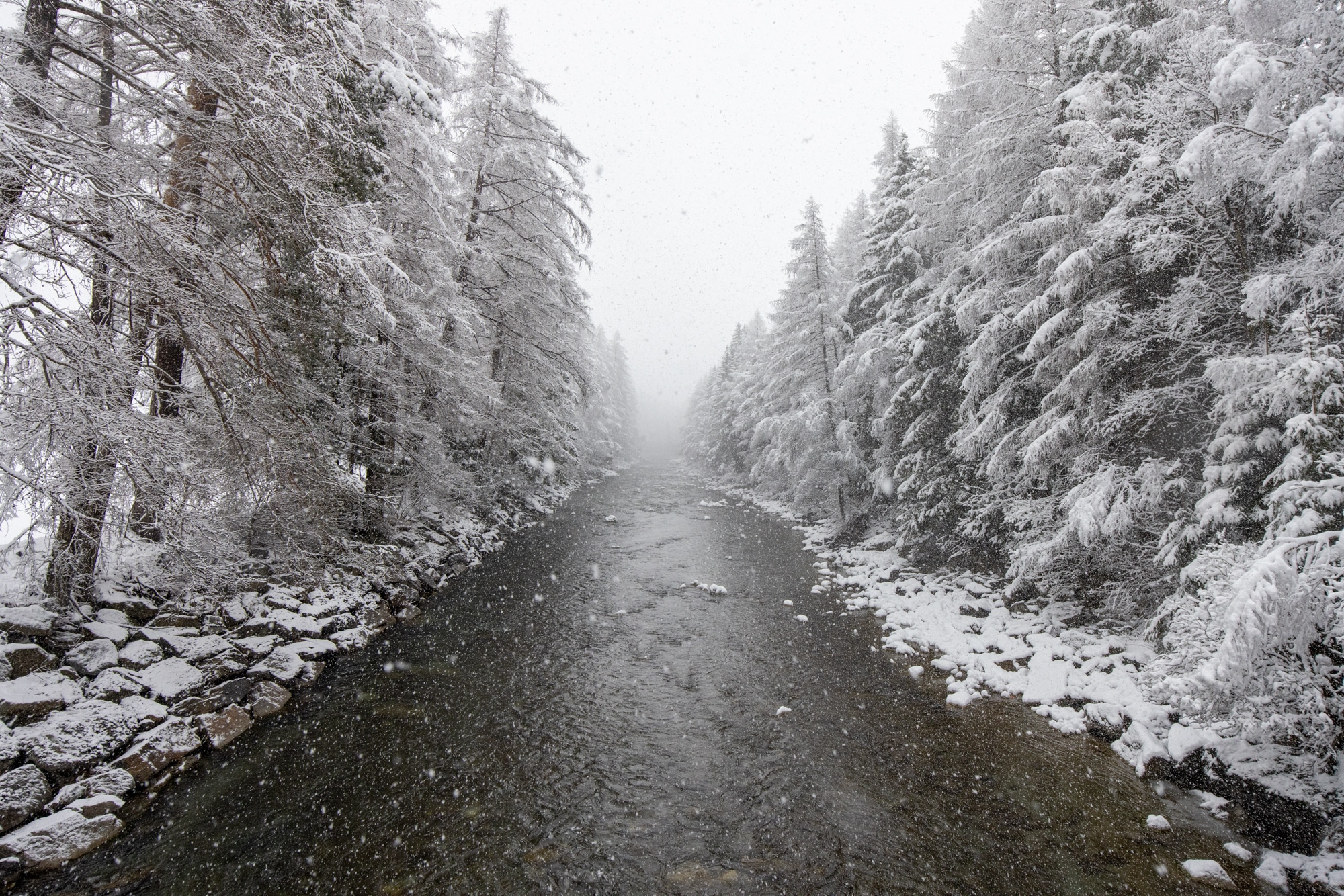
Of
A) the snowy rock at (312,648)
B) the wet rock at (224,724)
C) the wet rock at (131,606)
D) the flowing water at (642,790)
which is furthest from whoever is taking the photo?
the snowy rock at (312,648)

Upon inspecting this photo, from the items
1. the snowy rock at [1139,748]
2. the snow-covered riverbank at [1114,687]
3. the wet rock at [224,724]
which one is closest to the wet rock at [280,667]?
the wet rock at [224,724]

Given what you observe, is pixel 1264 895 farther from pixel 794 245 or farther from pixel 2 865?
pixel 794 245

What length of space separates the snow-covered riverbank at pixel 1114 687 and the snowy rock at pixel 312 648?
9855 mm

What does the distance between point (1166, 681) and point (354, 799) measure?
27.9ft

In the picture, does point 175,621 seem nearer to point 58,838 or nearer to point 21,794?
point 21,794

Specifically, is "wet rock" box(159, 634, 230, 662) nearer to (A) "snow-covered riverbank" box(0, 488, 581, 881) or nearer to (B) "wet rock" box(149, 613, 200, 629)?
(A) "snow-covered riverbank" box(0, 488, 581, 881)

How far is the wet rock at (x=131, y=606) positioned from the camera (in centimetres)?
715

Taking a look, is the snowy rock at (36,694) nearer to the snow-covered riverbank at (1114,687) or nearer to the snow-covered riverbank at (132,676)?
the snow-covered riverbank at (132,676)

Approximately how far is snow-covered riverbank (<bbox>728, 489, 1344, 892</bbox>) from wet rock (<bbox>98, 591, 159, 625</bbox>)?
11.6m

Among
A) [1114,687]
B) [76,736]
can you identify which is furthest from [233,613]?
[1114,687]

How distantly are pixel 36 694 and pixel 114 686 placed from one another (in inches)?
26.0

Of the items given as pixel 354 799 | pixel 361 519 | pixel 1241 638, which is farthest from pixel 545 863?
pixel 361 519

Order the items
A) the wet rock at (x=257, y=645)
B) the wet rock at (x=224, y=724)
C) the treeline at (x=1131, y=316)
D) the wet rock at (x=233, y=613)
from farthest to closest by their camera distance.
Result: the wet rock at (x=233, y=613), the wet rock at (x=257, y=645), the wet rock at (x=224, y=724), the treeline at (x=1131, y=316)

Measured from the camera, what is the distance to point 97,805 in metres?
5.26
